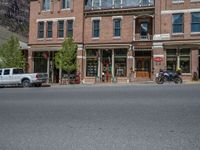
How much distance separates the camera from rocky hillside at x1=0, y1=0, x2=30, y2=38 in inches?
2876

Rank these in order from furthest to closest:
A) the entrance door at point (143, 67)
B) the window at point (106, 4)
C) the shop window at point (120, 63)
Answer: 1. the window at point (106, 4)
2. the shop window at point (120, 63)
3. the entrance door at point (143, 67)

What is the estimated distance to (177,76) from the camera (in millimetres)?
31078

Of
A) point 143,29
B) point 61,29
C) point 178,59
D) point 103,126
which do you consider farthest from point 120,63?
point 103,126

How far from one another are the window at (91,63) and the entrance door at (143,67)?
15.2 ft

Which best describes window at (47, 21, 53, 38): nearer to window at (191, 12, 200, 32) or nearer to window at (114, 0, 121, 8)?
window at (114, 0, 121, 8)

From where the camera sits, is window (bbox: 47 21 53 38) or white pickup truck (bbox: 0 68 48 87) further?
window (bbox: 47 21 53 38)

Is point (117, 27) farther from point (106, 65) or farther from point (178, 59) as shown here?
point (178, 59)

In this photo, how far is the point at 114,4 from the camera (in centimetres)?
3984

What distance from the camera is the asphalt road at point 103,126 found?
7352 millimetres

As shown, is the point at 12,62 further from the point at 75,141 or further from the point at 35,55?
the point at 75,141

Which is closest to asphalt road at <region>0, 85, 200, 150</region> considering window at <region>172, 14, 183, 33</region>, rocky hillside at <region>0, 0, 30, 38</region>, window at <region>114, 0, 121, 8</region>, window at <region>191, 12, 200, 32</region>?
window at <region>191, 12, 200, 32</region>

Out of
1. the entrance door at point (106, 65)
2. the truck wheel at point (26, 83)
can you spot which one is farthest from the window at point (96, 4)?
the truck wheel at point (26, 83)

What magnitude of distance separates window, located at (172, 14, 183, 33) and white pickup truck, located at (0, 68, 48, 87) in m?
13.7

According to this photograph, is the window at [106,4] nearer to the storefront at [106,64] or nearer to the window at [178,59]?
the storefront at [106,64]
